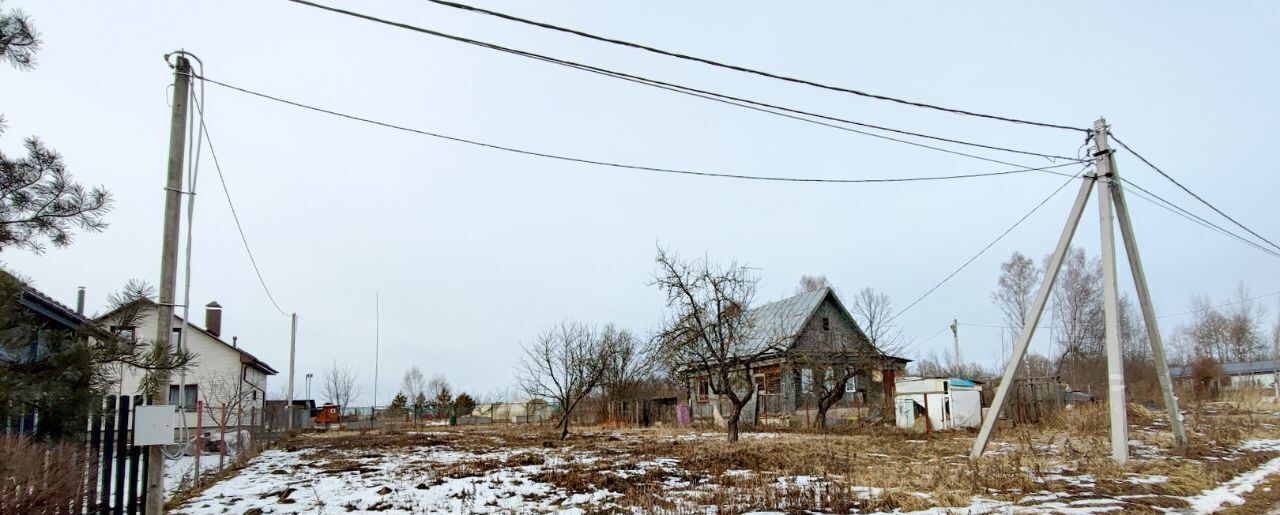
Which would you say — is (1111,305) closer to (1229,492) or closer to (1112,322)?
(1112,322)

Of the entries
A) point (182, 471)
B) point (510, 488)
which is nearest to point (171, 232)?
point (510, 488)

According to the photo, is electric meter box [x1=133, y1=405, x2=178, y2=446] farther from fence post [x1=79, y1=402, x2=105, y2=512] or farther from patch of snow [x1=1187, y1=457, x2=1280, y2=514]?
patch of snow [x1=1187, y1=457, x2=1280, y2=514]

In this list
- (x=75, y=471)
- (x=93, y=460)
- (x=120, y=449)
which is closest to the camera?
(x=75, y=471)

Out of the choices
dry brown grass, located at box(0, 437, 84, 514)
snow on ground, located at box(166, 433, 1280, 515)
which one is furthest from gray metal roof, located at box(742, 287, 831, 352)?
dry brown grass, located at box(0, 437, 84, 514)

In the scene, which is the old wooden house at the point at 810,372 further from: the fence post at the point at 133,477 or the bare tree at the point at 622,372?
the fence post at the point at 133,477

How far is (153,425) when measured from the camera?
7012 mm

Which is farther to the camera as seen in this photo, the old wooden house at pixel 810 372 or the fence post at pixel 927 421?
the old wooden house at pixel 810 372

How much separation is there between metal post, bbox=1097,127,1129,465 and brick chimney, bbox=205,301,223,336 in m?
39.3

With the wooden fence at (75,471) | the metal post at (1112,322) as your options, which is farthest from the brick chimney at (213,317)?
the metal post at (1112,322)

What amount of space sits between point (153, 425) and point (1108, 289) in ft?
44.7

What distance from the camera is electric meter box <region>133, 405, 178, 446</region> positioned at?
694 centimetres

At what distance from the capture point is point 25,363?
5.13 m

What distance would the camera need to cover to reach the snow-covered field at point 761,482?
8.86 m

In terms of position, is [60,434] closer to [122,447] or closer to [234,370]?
[122,447]
